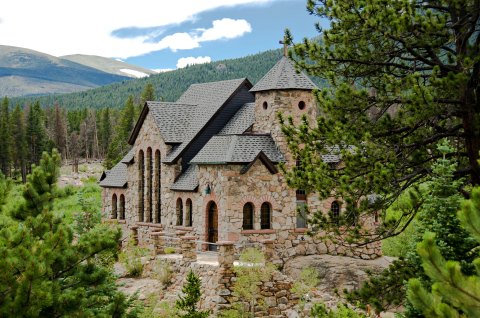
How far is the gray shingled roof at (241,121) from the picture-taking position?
28.9 m

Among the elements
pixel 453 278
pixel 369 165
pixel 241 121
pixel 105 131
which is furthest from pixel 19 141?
pixel 453 278

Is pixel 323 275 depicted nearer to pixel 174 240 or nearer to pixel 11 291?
pixel 174 240

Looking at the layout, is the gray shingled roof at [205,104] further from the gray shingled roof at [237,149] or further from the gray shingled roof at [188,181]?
the gray shingled roof at [237,149]

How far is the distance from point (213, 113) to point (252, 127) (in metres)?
Answer: 2.83

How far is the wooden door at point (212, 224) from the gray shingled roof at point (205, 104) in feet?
13.1

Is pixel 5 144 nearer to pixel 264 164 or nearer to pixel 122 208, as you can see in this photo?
pixel 122 208

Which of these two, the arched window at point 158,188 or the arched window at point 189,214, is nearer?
the arched window at point 189,214

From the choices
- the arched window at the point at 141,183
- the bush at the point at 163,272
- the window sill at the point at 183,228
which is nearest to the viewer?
the bush at the point at 163,272

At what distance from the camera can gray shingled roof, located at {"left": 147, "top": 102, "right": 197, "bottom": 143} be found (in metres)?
30.9

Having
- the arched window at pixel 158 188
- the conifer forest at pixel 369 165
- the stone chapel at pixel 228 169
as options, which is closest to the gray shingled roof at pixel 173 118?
the stone chapel at pixel 228 169

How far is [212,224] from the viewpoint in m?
27.0

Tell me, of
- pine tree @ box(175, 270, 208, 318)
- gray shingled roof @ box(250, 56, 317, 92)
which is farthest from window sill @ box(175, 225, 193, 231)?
gray shingled roof @ box(250, 56, 317, 92)

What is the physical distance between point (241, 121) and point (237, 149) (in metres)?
3.67

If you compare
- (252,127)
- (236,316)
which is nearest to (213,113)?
(252,127)
